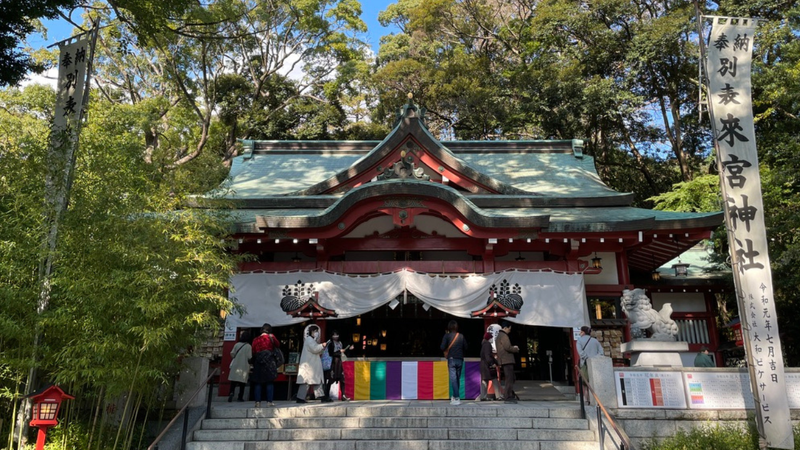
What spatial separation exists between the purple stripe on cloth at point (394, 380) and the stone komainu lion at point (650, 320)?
169 inches

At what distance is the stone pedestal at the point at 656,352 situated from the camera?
8.85m

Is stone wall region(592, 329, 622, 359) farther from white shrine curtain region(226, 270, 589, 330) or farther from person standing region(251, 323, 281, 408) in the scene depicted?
person standing region(251, 323, 281, 408)

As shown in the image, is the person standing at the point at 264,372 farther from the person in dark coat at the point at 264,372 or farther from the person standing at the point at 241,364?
the person standing at the point at 241,364

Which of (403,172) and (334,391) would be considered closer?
(334,391)

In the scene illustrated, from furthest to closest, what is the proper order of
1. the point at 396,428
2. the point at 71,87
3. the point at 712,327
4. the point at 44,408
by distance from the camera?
the point at 712,327
the point at 71,87
the point at 396,428
the point at 44,408

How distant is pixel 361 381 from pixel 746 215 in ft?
22.2

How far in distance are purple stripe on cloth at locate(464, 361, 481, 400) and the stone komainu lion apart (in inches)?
115

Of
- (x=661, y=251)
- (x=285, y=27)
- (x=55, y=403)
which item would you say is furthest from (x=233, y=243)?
(x=285, y=27)

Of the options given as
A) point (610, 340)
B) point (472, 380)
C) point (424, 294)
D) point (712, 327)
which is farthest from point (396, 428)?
point (712, 327)

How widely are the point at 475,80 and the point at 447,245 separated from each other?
51.2 ft

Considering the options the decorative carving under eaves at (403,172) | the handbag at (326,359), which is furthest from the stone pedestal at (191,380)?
the decorative carving under eaves at (403,172)

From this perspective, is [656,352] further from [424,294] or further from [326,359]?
[326,359]

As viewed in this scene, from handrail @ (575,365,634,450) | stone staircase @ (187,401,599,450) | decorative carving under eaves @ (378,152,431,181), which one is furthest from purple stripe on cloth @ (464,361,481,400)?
decorative carving under eaves @ (378,152,431,181)

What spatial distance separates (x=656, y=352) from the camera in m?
9.03
